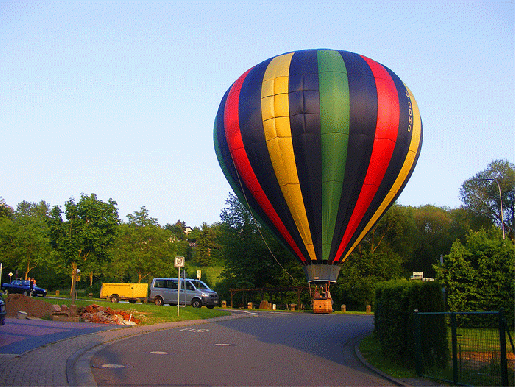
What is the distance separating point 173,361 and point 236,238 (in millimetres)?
42665

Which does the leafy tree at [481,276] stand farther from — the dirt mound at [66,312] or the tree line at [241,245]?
the tree line at [241,245]

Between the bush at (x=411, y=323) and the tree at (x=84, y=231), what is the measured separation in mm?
21186

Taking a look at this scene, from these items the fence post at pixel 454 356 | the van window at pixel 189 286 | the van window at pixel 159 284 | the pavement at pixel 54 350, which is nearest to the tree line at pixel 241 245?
the van window at pixel 159 284

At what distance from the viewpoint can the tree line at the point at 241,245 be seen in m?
30.3

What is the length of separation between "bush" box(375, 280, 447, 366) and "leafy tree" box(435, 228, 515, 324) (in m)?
8.08

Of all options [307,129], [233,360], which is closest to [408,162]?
[307,129]

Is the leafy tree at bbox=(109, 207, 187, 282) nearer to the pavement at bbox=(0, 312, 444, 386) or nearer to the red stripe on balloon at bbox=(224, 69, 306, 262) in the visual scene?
the red stripe on balloon at bbox=(224, 69, 306, 262)

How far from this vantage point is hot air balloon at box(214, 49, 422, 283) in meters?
22.0

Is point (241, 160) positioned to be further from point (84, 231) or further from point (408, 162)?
point (84, 231)

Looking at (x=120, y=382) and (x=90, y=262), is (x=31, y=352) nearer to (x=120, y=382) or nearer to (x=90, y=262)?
(x=120, y=382)

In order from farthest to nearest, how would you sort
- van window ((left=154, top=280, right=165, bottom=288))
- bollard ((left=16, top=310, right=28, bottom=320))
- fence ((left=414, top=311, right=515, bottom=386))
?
van window ((left=154, top=280, right=165, bottom=288)) < bollard ((left=16, top=310, right=28, bottom=320)) < fence ((left=414, top=311, right=515, bottom=386))

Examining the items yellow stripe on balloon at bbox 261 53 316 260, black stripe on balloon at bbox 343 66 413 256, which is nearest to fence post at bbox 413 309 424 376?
yellow stripe on balloon at bbox 261 53 316 260

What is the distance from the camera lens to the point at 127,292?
38625 mm

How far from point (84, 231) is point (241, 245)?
26.1 m
